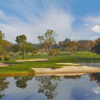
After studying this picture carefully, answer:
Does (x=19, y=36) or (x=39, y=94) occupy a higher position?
(x=19, y=36)

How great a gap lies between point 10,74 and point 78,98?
1408 cm

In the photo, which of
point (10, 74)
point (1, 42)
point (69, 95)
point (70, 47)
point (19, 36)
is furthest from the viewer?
point (70, 47)

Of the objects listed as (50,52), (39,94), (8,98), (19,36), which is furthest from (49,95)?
(19,36)

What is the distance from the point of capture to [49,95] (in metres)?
10.9

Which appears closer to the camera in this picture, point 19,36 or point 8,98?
point 8,98

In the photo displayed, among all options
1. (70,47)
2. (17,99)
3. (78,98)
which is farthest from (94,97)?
(70,47)

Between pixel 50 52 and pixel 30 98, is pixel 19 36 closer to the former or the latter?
pixel 50 52

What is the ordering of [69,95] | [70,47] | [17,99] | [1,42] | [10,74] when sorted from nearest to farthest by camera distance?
[17,99] < [69,95] < [10,74] < [1,42] < [70,47]

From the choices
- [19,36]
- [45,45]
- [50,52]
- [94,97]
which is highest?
[19,36]

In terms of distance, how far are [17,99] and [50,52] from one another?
39.3 metres

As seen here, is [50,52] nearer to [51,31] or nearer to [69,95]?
[51,31]

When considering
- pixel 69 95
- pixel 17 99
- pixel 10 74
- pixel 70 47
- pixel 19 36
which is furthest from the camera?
pixel 70 47

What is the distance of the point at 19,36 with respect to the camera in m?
54.4

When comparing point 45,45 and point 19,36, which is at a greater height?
point 19,36
